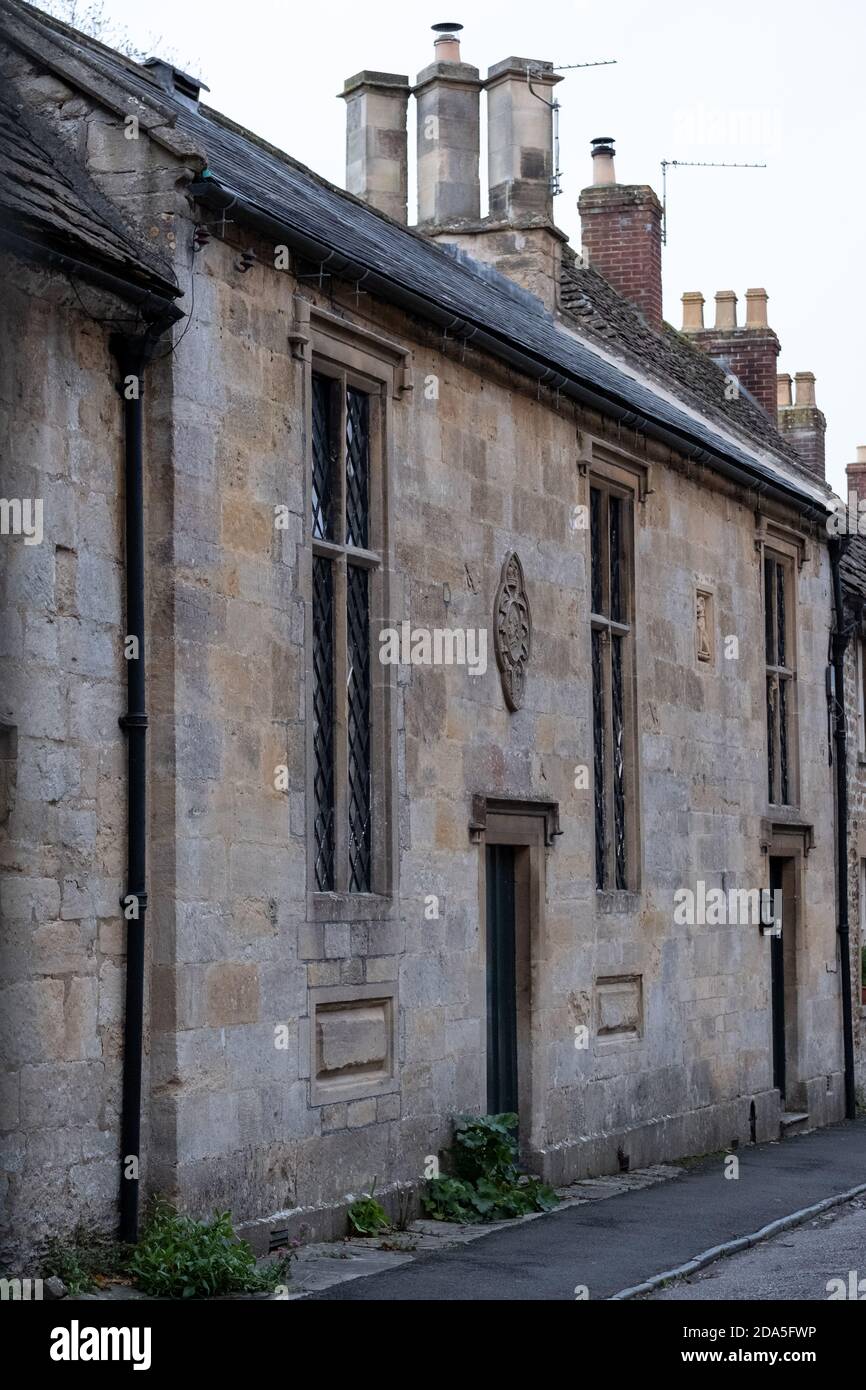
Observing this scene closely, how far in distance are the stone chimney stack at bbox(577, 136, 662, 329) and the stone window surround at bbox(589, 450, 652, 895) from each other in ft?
28.4

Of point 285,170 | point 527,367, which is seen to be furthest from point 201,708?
point 285,170

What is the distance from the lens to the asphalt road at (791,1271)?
29.1 ft

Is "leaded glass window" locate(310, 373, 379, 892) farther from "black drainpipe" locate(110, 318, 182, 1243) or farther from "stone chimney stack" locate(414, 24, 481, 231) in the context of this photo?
"stone chimney stack" locate(414, 24, 481, 231)

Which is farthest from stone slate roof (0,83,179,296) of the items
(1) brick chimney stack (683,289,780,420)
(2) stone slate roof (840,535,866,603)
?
(1) brick chimney stack (683,289,780,420)

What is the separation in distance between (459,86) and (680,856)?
338 inches

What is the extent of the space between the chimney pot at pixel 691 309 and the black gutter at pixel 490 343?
7.58 m

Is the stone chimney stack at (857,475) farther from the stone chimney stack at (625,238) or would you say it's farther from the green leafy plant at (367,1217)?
the green leafy plant at (367,1217)

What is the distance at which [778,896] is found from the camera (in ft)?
61.7

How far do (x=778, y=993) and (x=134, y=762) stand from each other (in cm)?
1107

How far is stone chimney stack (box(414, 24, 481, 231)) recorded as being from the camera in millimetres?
19750

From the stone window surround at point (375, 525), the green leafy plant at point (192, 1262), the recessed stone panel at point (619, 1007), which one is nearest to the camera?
the green leafy plant at point (192, 1262)

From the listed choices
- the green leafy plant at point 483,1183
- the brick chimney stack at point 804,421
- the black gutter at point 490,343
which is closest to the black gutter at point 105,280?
the black gutter at point 490,343

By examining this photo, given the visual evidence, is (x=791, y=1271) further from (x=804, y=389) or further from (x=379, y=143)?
(x=804, y=389)
